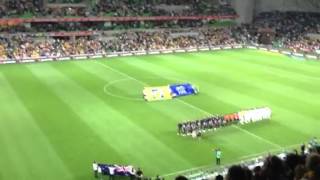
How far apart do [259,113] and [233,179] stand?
19011 mm

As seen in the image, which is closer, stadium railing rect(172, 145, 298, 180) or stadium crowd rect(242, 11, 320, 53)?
stadium railing rect(172, 145, 298, 180)

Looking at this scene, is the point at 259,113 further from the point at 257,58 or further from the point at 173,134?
the point at 257,58

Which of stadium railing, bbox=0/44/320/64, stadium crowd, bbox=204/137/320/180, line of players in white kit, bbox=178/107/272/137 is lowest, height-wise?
stadium railing, bbox=0/44/320/64

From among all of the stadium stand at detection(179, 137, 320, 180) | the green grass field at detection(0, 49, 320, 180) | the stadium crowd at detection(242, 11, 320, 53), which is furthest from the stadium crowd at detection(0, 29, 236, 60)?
the stadium stand at detection(179, 137, 320, 180)

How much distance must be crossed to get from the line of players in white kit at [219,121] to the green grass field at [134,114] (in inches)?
20.2

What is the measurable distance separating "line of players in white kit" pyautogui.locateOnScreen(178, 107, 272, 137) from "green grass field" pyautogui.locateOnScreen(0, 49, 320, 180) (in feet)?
1.69

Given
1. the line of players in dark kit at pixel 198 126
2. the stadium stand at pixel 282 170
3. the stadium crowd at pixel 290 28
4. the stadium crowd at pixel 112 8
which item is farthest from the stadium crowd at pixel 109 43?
the stadium stand at pixel 282 170

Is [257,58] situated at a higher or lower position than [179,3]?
lower

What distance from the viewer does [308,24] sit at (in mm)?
71375

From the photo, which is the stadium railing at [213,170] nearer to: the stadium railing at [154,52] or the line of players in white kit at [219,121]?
the line of players in white kit at [219,121]

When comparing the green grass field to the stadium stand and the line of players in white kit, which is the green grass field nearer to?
the line of players in white kit

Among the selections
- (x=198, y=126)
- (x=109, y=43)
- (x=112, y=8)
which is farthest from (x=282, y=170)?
(x=112, y=8)

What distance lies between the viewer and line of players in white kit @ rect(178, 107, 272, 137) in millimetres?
25531

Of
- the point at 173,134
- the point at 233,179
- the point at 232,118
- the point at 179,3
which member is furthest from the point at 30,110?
the point at 179,3
